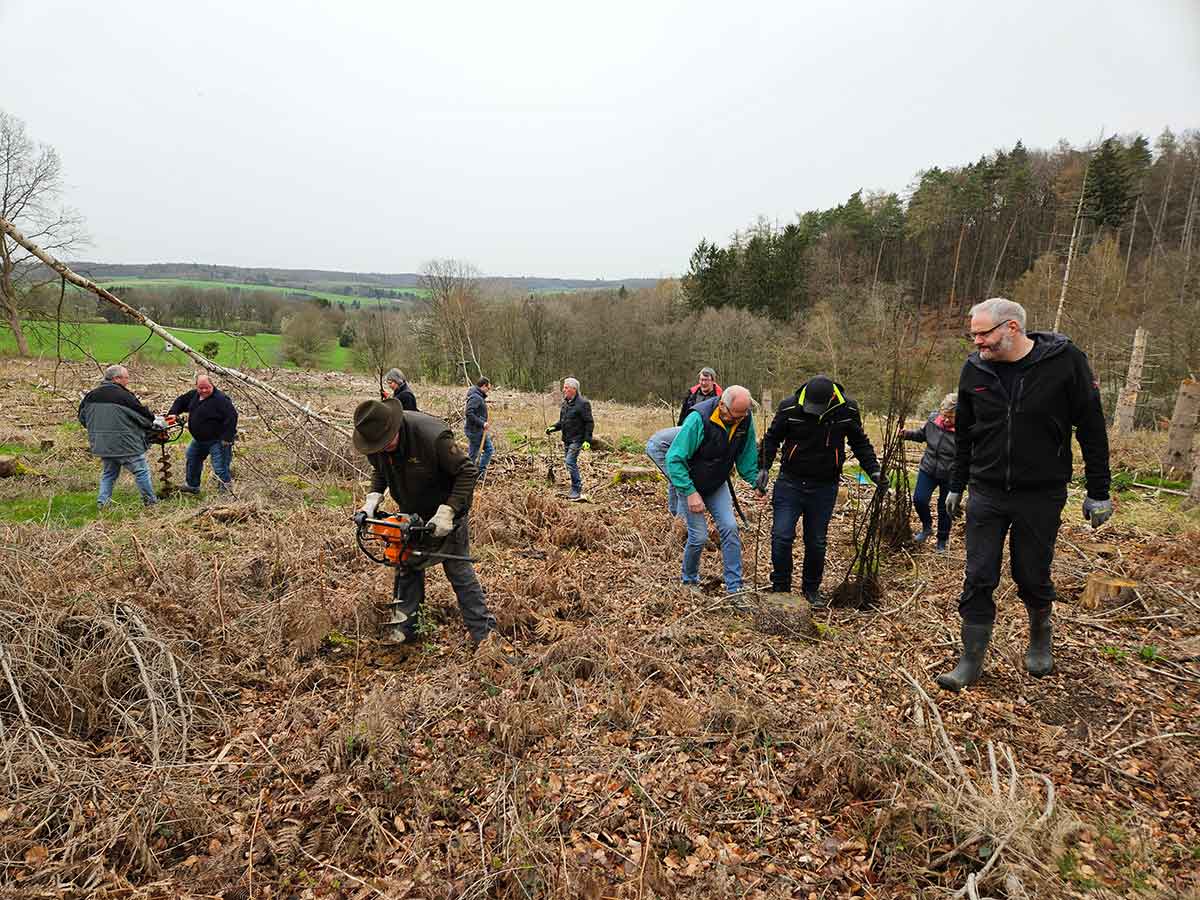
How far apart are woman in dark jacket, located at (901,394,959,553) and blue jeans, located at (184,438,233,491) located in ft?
26.9

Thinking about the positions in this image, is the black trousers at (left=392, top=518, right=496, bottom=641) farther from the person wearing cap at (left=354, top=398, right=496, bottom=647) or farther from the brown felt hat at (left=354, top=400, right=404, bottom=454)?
the brown felt hat at (left=354, top=400, right=404, bottom=454)

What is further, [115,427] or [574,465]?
[574,465]

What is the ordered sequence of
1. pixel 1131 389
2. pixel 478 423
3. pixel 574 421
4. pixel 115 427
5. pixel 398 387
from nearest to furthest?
pixel 115 427 → pixel 398 387 → pixel 574 421 → pixel 478 423 → pixel 1131 389

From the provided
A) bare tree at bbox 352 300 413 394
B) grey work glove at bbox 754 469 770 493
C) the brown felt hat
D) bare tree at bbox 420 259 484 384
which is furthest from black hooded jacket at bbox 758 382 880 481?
bare tree at bbox 420 259 484 384

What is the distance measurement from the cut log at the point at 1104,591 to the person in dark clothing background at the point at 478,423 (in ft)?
23.8

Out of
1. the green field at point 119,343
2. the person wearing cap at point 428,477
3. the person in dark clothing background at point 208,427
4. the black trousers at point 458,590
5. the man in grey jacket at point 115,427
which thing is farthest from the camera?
the person in dark clothing background at point 208,427

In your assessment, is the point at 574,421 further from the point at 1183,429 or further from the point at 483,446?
the point at 1183,429

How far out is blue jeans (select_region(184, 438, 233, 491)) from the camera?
7547 mm

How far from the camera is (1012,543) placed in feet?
11.0

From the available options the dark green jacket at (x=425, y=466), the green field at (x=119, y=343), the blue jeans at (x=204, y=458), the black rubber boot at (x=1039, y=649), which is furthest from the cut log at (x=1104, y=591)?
the blue jeans at (x=204, y=458)

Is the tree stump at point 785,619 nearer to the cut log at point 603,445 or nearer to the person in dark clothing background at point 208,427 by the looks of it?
the person in dark clothing background at point 208,427

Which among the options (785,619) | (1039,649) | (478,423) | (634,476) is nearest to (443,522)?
(785,619)

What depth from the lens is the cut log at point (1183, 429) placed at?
8125mm

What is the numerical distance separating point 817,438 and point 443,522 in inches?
112
